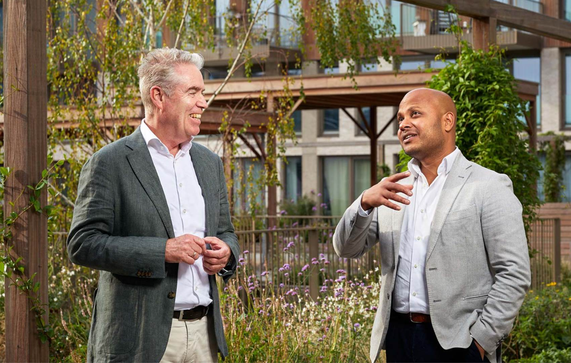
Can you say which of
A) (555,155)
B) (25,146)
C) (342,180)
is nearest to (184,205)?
(25,146)

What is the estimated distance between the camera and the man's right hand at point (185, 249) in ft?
10.1

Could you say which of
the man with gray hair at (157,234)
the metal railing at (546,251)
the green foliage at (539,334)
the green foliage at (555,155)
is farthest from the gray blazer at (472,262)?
the green foliage at (555,155)

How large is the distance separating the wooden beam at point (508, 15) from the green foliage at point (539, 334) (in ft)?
8.99

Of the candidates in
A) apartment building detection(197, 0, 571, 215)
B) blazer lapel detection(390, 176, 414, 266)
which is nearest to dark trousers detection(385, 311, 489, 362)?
blazer lapel detection(390, 176, 414, 266)

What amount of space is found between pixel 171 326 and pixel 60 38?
6513 mm

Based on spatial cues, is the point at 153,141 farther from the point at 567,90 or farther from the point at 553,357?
the point at 567,90

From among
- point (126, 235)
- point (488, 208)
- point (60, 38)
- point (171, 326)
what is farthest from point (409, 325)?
point (60, 38)

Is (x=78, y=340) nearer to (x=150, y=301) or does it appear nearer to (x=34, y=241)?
(x=34, y=241)

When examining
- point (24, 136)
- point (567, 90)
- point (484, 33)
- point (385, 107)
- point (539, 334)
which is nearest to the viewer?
point (24, 136)

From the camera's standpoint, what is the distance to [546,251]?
12789 mm

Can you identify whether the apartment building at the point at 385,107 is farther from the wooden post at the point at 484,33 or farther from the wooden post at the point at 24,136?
the wooden post at the point at 24,136

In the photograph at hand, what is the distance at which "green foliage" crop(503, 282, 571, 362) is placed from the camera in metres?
7.39

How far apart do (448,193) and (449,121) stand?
304 millimetres

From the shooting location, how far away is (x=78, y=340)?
6.98 meters
